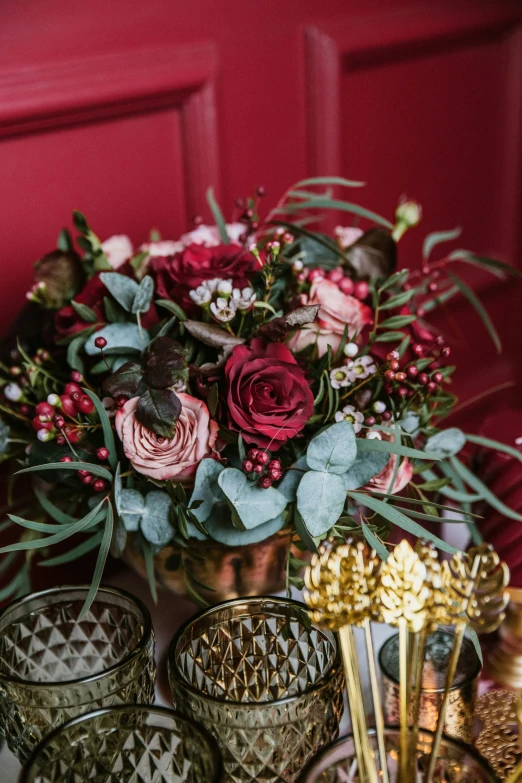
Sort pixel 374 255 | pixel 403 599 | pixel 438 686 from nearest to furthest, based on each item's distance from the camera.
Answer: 1. pixel 403 599
2. pixel 438 686
3. pixel 374 255

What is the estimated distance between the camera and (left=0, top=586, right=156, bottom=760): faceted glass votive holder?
450 millimetres

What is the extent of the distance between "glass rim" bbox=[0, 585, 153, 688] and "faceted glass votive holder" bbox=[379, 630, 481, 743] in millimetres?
174

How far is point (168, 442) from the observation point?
1.66ft

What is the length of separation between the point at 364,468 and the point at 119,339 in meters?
0.20

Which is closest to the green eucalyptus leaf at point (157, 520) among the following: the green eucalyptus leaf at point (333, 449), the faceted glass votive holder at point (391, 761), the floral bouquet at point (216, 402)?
the floral bouquet at point (216, 402)

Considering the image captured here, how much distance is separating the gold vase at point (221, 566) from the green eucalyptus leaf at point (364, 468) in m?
0.06

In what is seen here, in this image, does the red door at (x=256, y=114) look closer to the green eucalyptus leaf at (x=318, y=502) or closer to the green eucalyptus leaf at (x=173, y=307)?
the green eucalyptus leaf at (x=173, y=307)

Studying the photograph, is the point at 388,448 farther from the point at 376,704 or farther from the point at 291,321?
the point at 376,704

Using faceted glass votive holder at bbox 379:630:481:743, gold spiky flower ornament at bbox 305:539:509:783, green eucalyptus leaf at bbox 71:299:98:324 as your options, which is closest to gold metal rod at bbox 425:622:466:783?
gold spiky flower ornament at bbox 305:539:509:783

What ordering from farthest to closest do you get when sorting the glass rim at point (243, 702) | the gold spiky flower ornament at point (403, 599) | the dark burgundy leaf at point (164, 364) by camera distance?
the dark burgundy leaf at point (164, 364) < the glass rim at point (243, 702) < the gold spiky flower ornament at point (403, 599)

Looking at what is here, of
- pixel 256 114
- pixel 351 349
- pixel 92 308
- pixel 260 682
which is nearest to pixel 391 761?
pixel 260 682

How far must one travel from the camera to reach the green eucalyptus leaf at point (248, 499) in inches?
19.4

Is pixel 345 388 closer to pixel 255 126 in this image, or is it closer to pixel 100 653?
pixel 100 653

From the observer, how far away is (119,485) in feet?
1.71
